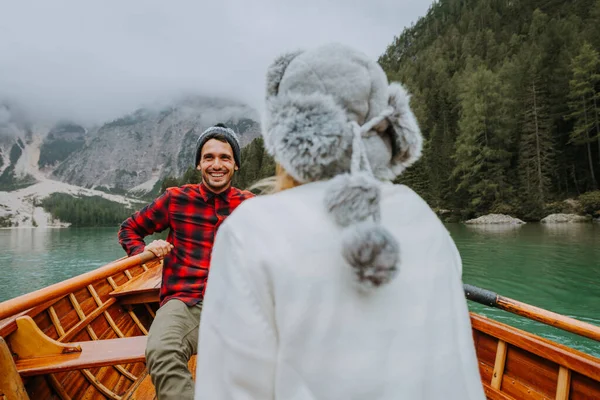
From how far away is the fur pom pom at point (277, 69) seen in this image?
945 millimetres

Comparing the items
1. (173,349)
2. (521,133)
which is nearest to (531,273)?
(173,349)

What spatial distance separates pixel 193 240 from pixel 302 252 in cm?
198

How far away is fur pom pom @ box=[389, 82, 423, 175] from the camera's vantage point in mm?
932

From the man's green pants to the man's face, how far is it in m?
0.89

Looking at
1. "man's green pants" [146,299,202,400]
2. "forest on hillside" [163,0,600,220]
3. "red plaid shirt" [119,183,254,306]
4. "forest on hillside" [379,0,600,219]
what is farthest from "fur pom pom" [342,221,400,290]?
"forest on hillside" [163,0,600,220]

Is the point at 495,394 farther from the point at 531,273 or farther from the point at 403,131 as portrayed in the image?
the point at 531,273

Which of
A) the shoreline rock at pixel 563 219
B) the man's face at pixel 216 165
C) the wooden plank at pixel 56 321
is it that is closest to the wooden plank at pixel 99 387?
the wooden plank at pixel 56 321

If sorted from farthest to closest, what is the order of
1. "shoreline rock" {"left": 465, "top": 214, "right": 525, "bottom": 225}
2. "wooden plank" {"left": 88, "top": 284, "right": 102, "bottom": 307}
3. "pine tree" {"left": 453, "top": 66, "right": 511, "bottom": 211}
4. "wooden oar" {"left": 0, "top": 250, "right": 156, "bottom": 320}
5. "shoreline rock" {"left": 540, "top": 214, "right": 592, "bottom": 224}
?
"pine tree" {"left": 453, "top": 66, "right": 511, "bottom": 211}, "shoreline rock" {"left": 465, "top": 214, "right": 525, "bottom": 225}, "shoreline rock" {"left": 540, "top": 214, "right": 592, "bottom": 224}, "wooden plank" {"left": 88, "top": 284, "right": 102, "bottom": 307}, "wooden oar" {"left": 0, "top": 250, "right": 156, "bottom": 320}

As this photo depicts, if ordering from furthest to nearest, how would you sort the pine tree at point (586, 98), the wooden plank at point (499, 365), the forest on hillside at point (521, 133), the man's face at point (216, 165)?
the forest on hillside at point (521, 133), the pine tree at point (586, 98), the man's face at point (216, 165), the wooden plank at point (499, 365)

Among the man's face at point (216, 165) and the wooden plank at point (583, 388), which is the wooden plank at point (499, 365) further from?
the man's face at point (216, 165)

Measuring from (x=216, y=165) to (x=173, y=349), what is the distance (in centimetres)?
132

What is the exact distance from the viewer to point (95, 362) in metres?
2.18

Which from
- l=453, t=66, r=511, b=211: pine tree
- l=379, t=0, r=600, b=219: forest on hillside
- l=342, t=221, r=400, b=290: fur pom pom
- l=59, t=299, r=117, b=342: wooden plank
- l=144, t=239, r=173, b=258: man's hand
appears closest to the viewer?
l=342, t=221, r=400, b=290: fur pom pom

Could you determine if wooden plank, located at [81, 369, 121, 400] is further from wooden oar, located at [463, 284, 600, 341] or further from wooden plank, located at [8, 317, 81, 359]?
wooden oar, located at [463, 284, 600, 341]
